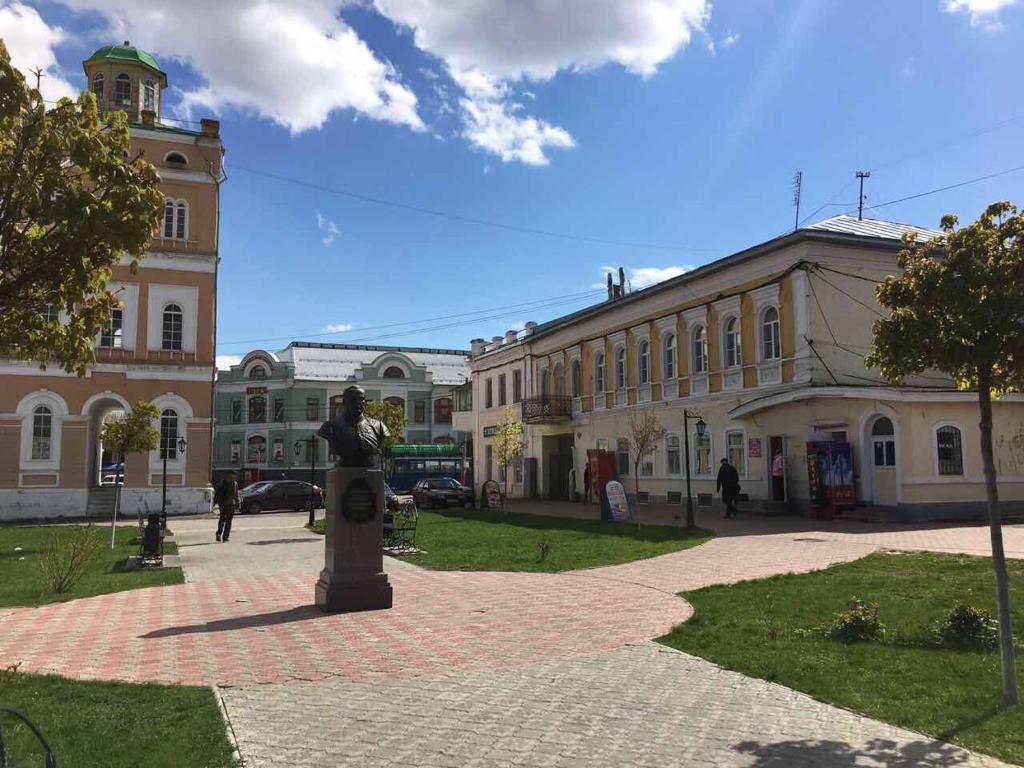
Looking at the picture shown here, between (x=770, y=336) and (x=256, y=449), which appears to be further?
(x=256, y=449)

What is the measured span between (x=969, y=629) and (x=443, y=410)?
59.2 metres

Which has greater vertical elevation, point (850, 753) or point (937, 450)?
point (937, 450)

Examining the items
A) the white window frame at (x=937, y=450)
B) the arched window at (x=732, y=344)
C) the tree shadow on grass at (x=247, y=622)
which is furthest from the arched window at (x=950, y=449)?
the tree shadow on grass at (x=247, y=622)

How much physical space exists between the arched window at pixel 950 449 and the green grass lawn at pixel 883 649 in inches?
459

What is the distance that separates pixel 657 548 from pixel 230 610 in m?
8.54

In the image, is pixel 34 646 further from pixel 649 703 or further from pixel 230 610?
pixel 649 703

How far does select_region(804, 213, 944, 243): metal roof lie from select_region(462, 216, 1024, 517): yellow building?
0.11 metres

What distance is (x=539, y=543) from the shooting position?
1627 centimetres

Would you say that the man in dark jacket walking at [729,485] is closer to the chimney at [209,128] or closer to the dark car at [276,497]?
the dark car at [276,497]

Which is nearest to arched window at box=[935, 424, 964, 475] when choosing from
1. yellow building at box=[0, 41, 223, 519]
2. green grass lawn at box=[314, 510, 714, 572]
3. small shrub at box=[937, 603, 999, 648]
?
green grass lawn at box=[314, 510, 714, 572]

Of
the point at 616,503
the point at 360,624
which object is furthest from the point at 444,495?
the point at 360,624

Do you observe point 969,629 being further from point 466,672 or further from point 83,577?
point 83,577

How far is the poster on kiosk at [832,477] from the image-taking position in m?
21.8

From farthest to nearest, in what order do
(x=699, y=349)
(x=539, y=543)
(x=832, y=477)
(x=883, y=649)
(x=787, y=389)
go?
(x=699, y=349), (x=787, y=389), (x=832, y=477), (x=539, y=543), (x=883, y=649)
